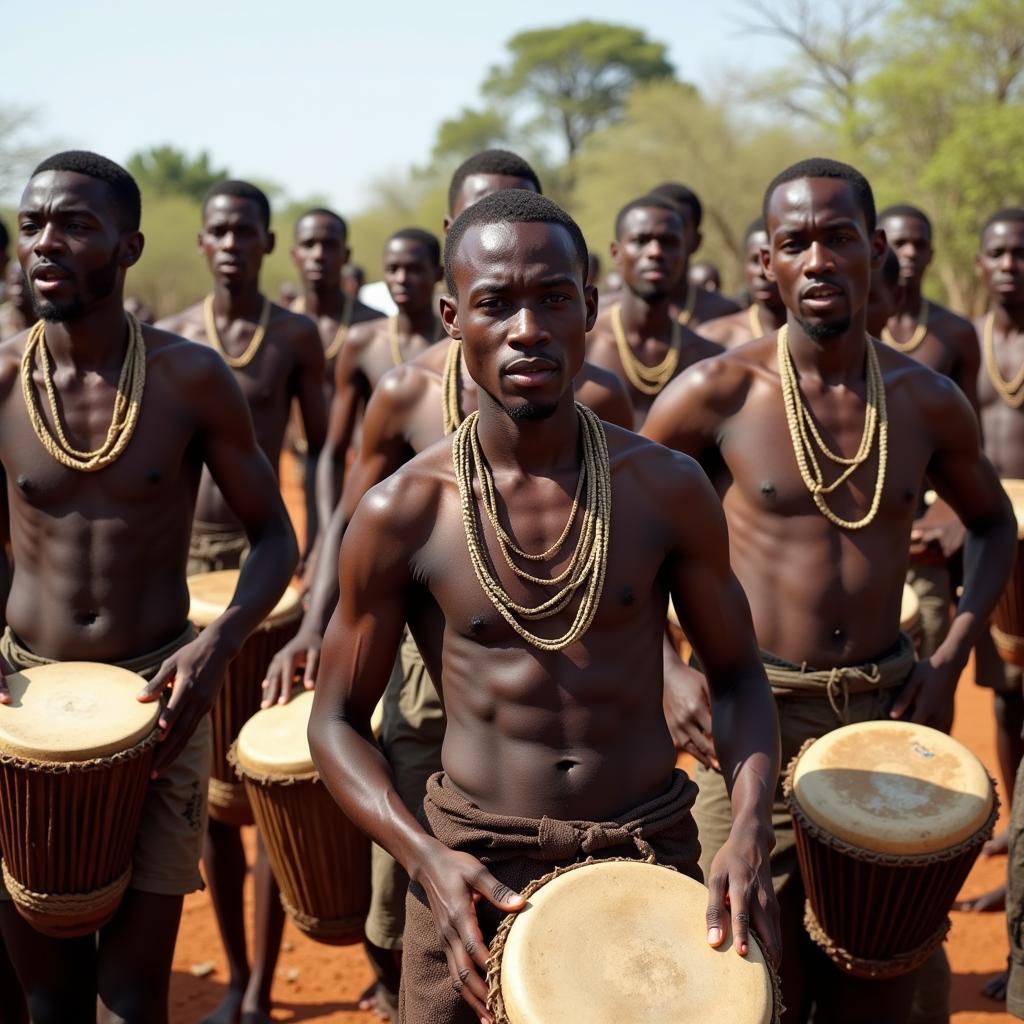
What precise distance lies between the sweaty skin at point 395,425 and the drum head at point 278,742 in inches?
2.1

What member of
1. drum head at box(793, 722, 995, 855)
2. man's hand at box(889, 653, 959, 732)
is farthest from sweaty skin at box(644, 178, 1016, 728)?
drum head at box(793, 722, 995, 855)

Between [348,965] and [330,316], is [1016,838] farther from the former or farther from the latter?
[330,316]

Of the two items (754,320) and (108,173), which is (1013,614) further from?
(108,173)

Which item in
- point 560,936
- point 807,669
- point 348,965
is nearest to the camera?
point 560,936

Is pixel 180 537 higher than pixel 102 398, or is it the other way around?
pixel 102 398

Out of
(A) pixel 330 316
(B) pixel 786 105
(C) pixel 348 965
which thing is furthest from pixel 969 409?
(B) pixel 786 105

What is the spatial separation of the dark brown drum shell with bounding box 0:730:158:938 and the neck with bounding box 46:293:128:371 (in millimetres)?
1180

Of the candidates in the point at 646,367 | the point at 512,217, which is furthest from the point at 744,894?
the point at 646,367

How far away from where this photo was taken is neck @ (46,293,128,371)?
13.6ft

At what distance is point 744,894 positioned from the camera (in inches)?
102

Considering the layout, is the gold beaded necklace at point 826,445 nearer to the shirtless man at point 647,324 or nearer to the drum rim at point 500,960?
the drum rim at point 500,960

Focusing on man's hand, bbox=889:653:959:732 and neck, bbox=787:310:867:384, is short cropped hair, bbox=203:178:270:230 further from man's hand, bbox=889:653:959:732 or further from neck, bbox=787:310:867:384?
man's hand, bbox=889:653:959:732

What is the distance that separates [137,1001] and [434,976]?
1.33 m

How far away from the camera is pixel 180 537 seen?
4.24 meters
